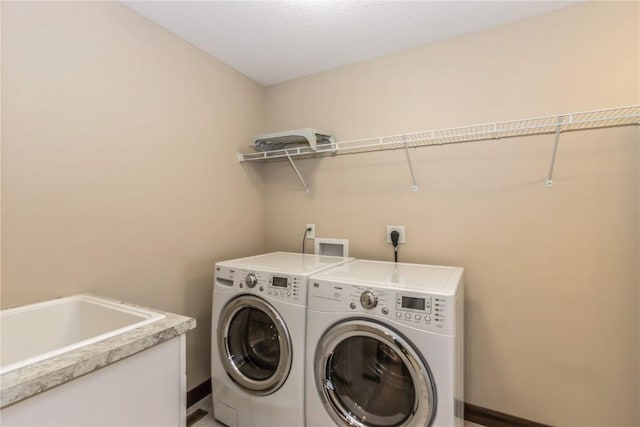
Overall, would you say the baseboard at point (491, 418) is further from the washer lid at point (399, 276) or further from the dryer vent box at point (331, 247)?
the dryer vent box at point (331, 247)

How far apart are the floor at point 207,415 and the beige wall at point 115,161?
14 centimetres

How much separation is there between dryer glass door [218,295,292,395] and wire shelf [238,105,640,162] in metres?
1.07

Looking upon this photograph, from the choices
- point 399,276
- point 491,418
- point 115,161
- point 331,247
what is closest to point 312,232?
point 331,247

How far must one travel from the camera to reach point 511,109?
1.70 metres

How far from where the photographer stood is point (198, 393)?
1.97m

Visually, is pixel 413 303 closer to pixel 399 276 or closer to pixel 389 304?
pixel 389 304

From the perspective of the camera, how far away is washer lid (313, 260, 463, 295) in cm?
129

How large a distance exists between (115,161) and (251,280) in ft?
2.99

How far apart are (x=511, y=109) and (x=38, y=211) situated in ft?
7.72

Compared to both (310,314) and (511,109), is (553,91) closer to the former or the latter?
(511,109)

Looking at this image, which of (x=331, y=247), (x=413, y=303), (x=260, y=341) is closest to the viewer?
(x=413, y=303)

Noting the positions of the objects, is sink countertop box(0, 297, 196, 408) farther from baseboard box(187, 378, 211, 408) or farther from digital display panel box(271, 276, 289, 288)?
baseboard box(187, 378, 211, 408)

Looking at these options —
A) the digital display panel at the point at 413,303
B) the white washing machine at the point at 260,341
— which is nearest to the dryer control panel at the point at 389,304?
the digital display panel at the point at 413,303

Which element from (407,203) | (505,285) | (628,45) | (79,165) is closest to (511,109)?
(628,45)
